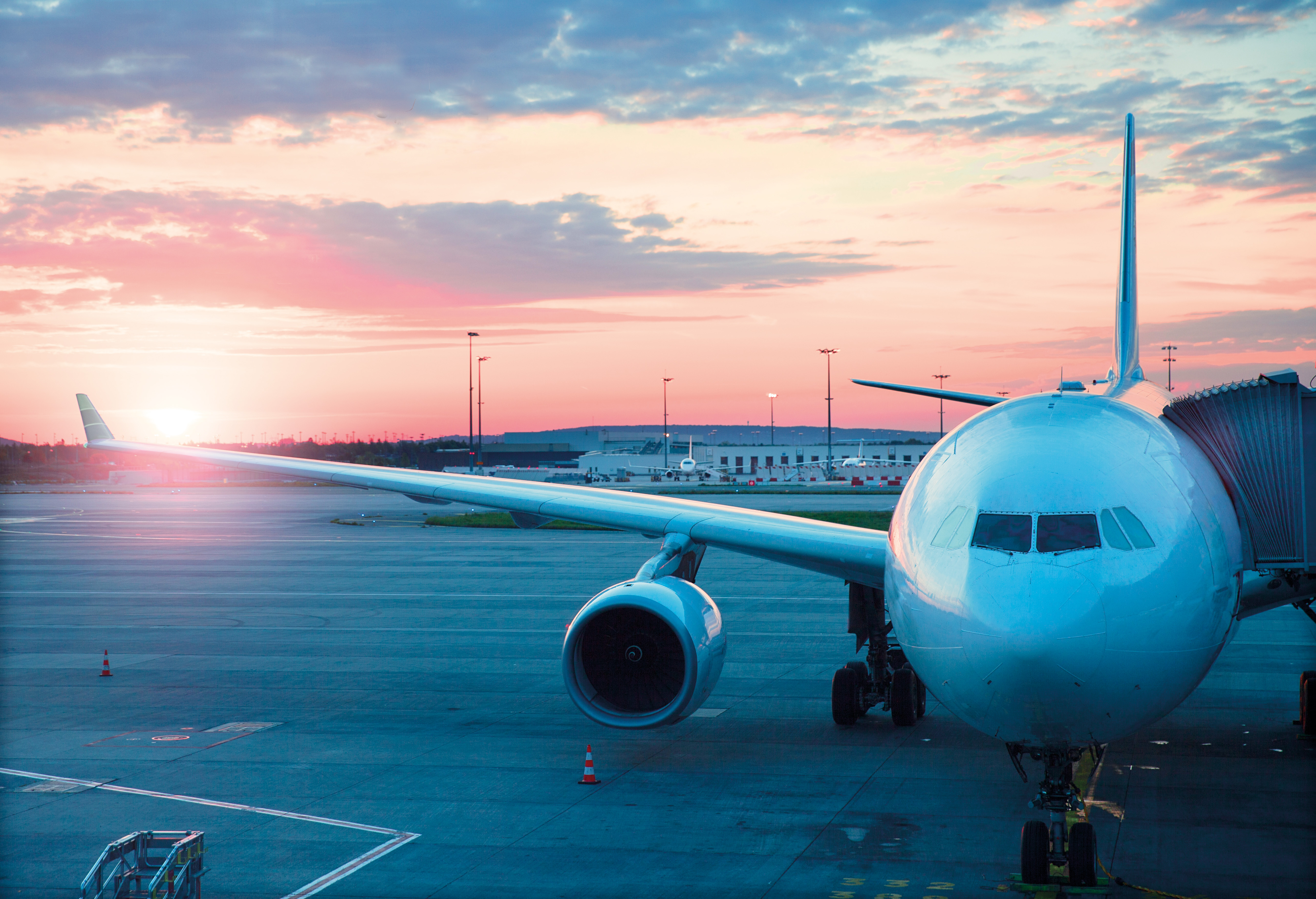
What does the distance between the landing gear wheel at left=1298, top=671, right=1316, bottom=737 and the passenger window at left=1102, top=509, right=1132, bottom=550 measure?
8181 mm

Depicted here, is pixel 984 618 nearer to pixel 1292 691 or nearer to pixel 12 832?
pixel 12 832

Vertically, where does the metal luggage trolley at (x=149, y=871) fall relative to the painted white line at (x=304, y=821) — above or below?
above

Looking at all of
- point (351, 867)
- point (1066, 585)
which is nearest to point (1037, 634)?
point (1066, 585)

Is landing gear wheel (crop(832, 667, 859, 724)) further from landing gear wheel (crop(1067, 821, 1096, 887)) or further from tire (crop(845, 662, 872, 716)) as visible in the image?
landing gear wheel (crop(1067, 821, 1096, 887))

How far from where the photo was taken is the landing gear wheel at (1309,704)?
1443cm

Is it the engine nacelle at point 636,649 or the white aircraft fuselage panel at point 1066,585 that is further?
the engine nacelle at point 636,649

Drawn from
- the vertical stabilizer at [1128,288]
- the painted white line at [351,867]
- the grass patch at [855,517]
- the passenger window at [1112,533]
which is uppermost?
the vertical stabilizer at [1128,288]

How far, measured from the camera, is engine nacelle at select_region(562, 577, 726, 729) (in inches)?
523

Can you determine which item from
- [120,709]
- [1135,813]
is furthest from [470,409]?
[1135,813]

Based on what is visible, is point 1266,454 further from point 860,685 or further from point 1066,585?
point 860,685

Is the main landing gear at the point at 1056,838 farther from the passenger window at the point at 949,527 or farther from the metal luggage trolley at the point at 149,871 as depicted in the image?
the metal luggage trolley at the point at 149,871

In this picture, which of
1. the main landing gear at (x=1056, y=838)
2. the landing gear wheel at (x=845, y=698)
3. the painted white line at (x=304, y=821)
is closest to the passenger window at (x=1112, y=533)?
the main landing gear at (x=1056, y=838)

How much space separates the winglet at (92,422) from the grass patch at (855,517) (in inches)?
1199

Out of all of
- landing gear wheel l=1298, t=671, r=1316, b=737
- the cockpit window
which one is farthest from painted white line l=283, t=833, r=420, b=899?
landing gear wheel l=1298, t=671, r=1316, b=737
